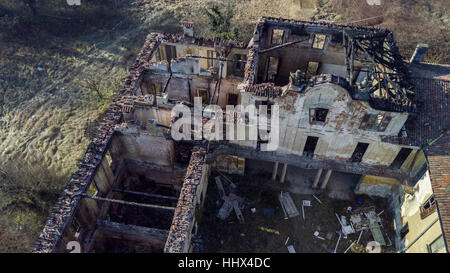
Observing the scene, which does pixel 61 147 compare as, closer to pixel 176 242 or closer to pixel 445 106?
pixel 176 242

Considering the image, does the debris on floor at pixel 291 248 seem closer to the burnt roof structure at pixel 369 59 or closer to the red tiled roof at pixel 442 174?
the red tiled roof at pixel 442 174

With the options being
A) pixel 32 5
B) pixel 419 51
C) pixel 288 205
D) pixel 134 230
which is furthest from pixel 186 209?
pixel 32 5

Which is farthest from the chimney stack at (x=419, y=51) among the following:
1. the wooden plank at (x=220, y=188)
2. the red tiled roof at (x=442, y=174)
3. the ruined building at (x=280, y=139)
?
the wooden plank at (x=220, y=188)

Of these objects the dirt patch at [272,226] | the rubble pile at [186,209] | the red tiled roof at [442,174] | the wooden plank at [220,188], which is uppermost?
the red tiled roof at [442,174]

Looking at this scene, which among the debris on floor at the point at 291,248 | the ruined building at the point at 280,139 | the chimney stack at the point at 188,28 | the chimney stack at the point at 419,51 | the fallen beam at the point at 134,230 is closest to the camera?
the ruined building at the point at 280,139

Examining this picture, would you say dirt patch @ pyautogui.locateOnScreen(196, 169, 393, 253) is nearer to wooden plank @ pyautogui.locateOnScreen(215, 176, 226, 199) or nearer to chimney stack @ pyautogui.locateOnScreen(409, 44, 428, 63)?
wooden plank @ pyautogui.locateOnScreen(215, 176, 226, 199)
